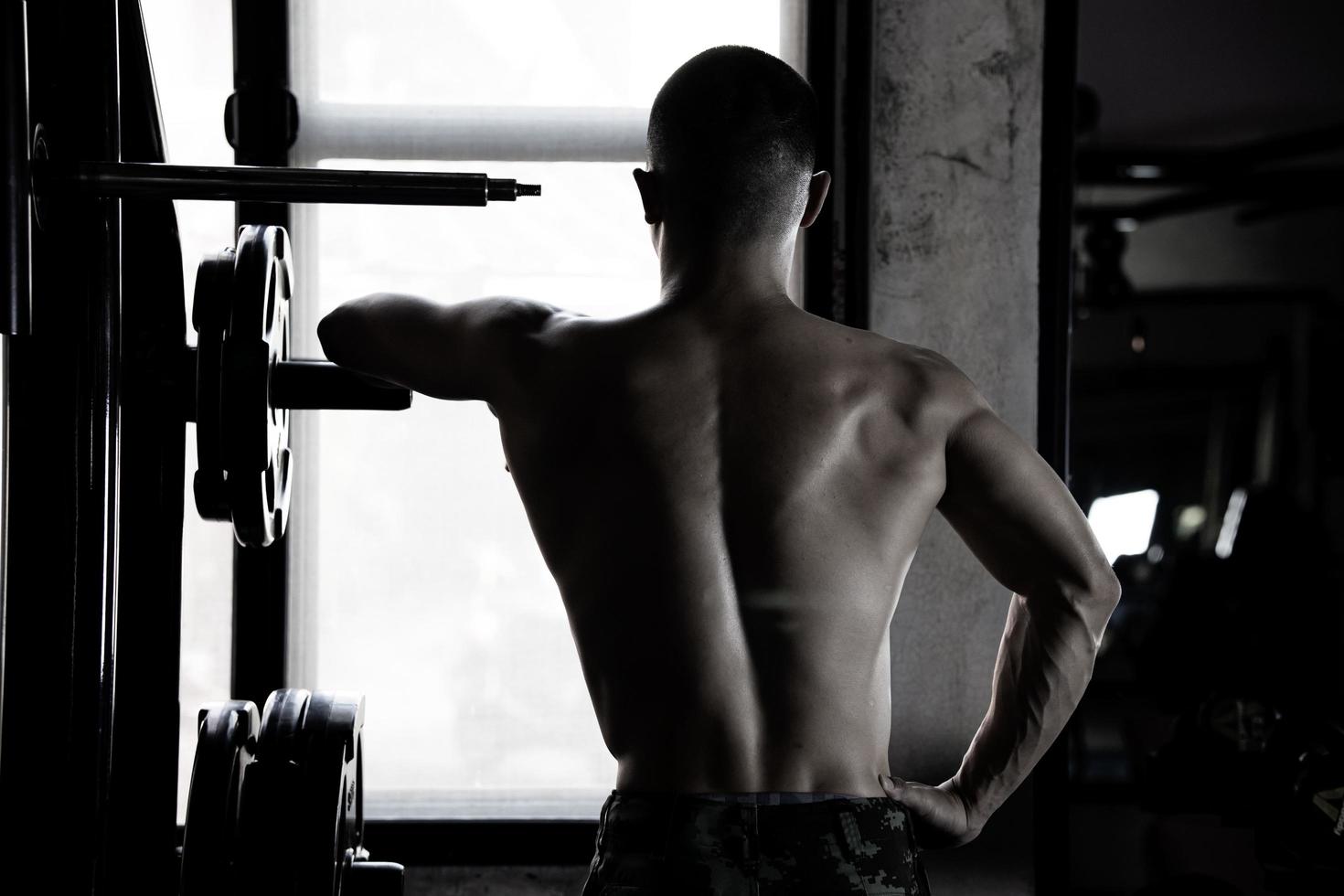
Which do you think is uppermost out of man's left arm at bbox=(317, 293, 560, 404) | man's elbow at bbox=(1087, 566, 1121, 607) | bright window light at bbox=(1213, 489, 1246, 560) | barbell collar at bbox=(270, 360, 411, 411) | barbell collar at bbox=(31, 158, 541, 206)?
barbell collar at bbox=(31, 158, 541, 206)

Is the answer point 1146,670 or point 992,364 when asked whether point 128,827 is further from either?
point 1146,670

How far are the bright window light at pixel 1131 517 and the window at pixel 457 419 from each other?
2101 mm

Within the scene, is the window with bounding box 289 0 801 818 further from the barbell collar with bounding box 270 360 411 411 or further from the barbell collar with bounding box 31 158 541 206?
the barbell collar with bounding box 31 158 541 206

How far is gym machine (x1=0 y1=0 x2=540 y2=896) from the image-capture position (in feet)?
3.26

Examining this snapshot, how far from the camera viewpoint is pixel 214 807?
1.09 metres

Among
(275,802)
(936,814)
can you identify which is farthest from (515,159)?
(936,814)

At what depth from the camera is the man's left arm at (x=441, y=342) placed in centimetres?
110

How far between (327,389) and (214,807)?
45cm

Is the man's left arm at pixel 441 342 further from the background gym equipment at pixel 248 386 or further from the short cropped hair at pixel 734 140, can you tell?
the short cropped hair at pixel 734 140

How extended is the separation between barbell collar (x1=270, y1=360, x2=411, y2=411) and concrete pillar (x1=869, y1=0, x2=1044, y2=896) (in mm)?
912

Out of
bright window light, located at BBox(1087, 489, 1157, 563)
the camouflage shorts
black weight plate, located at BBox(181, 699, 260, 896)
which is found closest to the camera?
the camouflage shorts

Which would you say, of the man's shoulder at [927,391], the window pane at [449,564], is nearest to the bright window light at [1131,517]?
the window pane at [449,564]

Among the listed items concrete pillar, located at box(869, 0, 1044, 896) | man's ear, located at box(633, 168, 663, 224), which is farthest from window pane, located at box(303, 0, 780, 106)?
man's ear, located at box(633, 168, 663, 224)

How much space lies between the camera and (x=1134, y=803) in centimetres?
241
